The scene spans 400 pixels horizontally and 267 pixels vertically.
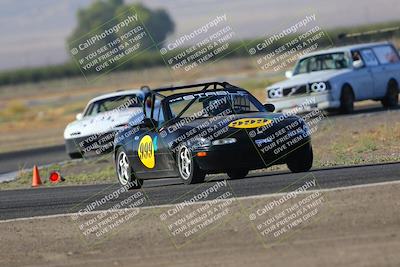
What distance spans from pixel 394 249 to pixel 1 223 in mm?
5527

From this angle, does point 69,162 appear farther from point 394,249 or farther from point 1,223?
point 394,249

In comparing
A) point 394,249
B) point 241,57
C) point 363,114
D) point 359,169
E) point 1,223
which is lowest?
point 241,57

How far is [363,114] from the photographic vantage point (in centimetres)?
2780

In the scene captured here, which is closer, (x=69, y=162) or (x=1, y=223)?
(x=1, y=223)

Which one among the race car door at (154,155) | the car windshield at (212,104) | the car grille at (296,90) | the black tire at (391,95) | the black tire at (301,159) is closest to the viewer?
the black tire at (301,159)

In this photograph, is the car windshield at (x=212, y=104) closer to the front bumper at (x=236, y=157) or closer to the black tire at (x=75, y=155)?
the front bumper at (x=236, y=157)

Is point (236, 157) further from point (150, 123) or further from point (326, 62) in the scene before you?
point (326, 62)

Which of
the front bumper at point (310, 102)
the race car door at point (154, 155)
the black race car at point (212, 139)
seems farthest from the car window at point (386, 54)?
the race car door at point (154, 155)

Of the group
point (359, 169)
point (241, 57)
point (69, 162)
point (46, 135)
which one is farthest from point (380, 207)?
point (241, 57)

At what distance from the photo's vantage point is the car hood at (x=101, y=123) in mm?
24766

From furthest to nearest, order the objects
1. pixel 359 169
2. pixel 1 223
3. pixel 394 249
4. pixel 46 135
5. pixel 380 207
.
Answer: pixel 46 135
pixel 359 169
pixel 1 223
pixel 380 207
pixel 394 249

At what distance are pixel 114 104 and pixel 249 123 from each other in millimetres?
11247

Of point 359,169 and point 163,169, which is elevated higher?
point 163,169

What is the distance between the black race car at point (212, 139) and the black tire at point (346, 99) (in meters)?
11.0
